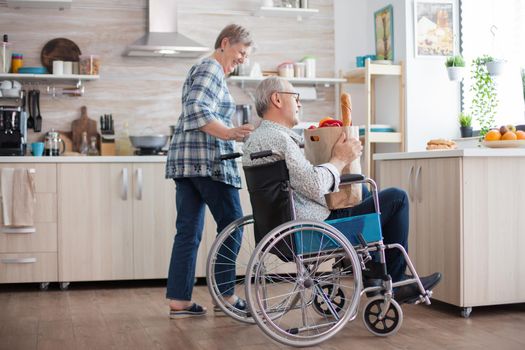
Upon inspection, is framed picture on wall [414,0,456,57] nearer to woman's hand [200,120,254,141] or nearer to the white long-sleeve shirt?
woman's hand [200,120,254,141]

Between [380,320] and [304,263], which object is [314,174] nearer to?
[304,263]

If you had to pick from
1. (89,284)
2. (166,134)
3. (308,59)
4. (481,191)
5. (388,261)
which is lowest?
(89,284)

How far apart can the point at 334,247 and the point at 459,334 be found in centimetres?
67

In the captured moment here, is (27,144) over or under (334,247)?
over

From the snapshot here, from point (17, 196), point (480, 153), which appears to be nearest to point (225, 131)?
point (480, 153)

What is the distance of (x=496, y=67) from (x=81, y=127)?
270 centimetres

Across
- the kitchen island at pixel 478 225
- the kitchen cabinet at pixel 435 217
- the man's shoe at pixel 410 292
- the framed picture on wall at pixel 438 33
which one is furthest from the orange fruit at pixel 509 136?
the framed picture on wall at pixel 438 33

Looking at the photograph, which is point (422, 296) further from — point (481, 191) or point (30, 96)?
point (30, 96)

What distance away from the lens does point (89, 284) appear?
470cm

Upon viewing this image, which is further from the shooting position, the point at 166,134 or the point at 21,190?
the point at 166,134

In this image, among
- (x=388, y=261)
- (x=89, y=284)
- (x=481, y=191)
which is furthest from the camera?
(x=89, y=284)

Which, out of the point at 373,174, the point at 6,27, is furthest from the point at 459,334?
the point at 6,27

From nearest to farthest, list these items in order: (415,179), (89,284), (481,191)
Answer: (481,191) → (415,179) → (89,284)

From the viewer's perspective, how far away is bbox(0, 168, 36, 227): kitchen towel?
4.38m
